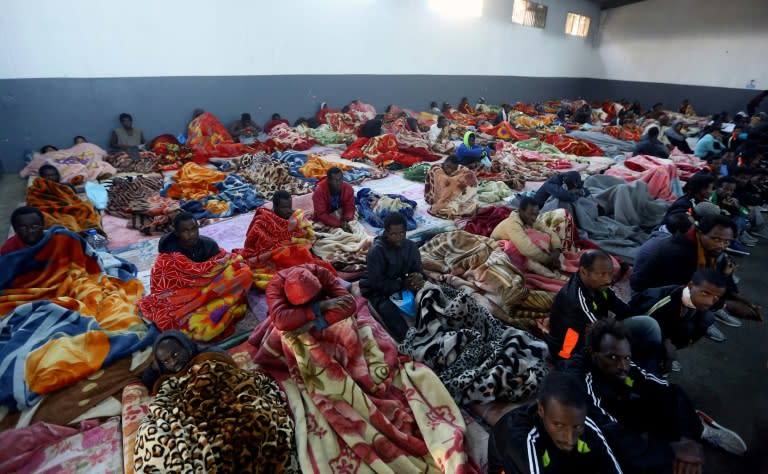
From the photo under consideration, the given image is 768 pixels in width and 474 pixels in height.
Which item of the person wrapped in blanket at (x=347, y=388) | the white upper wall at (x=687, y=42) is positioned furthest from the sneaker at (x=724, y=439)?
the white upper wall at (x=687, y=42)

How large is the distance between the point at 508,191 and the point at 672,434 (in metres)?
3.99

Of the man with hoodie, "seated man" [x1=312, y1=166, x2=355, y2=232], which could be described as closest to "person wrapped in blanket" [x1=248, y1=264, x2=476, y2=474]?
"seated man" [x1=312, y1=166, x2=355, y2=232]

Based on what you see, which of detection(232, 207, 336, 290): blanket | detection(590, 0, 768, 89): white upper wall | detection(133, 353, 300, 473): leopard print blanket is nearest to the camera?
detection(133, 353, 300, 473): leopard print blanket

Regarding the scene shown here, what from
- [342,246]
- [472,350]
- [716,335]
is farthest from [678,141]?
[472,350]

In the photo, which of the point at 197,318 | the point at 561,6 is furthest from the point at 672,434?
the point at 561,6

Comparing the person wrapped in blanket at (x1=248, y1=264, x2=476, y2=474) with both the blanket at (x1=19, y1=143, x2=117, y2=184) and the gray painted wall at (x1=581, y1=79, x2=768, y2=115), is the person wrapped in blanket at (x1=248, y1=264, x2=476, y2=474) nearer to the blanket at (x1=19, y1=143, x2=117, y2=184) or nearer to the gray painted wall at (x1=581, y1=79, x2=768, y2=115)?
the blanket at (x1=19, y1=143, x2=117, y2=184)

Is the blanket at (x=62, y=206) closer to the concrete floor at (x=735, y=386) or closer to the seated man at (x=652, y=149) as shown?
the concrete floor at (x=735, y=386)

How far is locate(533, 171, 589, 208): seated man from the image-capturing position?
14.2ft

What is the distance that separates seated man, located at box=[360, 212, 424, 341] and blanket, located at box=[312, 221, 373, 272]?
2.08 feet

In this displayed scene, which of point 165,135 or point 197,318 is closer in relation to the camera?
point 197,318

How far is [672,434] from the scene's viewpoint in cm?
191

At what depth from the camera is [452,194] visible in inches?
199

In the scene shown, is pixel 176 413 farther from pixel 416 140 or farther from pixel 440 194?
pixel 416 140

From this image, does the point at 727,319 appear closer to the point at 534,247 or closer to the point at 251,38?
the point at 534,247
